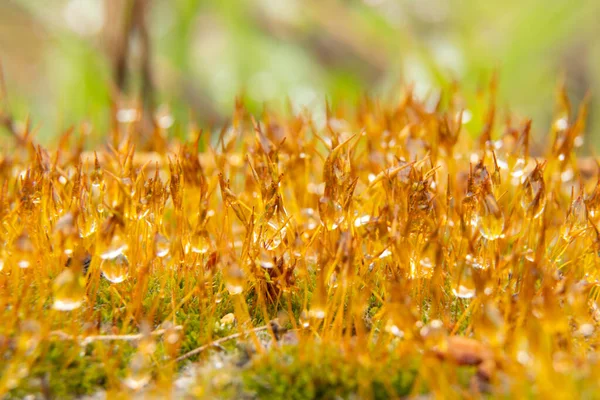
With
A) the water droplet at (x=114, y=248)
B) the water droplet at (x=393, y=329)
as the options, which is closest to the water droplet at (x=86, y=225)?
the water droplet at (x=114, y=248)

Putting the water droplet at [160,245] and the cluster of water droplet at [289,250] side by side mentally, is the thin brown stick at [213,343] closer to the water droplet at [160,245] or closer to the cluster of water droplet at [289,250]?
the cluster of water droplet at [289,250]

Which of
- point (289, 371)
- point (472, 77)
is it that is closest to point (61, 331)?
point (289, 371)

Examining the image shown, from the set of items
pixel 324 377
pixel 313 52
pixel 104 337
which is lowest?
pixel 324 377

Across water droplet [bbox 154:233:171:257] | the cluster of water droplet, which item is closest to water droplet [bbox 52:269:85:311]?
the cluster of water droplet

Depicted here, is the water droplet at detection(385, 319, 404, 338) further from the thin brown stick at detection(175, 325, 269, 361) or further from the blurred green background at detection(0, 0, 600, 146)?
the blurred green background at detection(0, 0, 600, 146)

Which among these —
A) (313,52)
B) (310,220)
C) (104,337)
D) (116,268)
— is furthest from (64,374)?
(313,52)

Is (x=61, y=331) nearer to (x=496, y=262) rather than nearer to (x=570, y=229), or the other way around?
(x=496, y=262)

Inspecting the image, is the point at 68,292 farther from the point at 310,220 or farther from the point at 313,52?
the point at 313,52
